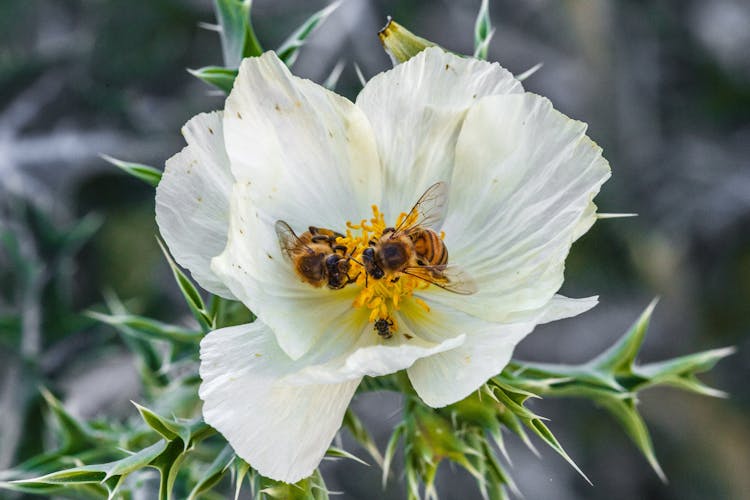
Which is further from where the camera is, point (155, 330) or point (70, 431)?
point (70, 431)

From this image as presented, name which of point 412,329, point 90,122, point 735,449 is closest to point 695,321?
point 735,449

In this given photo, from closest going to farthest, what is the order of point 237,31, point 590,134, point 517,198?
point 517,198 < point 237,31 < point 590,134

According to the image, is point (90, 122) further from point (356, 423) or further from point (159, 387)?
point (356, 423)

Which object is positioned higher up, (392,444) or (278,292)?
(278,292)

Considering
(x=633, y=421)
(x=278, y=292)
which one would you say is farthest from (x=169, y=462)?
(x=633, y=421)

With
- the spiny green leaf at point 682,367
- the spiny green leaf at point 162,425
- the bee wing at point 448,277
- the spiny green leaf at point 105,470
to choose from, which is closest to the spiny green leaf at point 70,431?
the spiny green leaf at point 105,470

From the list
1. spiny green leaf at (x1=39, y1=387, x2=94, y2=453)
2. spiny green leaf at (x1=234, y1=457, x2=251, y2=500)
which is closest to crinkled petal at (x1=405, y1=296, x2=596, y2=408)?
spiny green leaf at (x1=234, y1=457, x2=251, y2=500)

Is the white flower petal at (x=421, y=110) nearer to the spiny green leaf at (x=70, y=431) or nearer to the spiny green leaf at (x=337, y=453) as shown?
the spiny green leaf at (x=337, y=453)

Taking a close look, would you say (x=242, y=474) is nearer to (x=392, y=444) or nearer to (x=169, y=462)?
(x=169, y=462)
